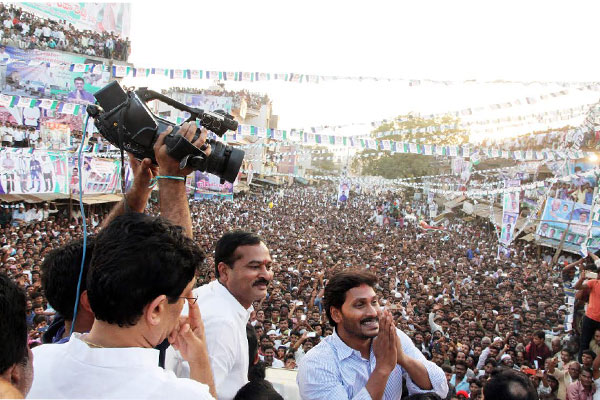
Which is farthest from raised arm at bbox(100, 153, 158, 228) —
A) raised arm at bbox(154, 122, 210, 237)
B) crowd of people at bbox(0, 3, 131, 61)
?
crowd of people at bbox(0, 3, 131, 61)

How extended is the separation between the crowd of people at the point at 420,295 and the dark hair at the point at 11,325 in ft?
1.62

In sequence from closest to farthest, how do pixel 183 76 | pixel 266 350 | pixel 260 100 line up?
1. pixel 266 350
2. pixel 183 76
3. pixel 260 100

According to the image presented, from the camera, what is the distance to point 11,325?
1092 mm

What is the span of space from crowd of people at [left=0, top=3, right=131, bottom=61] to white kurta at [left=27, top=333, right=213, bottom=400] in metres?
24.2

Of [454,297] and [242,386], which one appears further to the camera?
[454,297]

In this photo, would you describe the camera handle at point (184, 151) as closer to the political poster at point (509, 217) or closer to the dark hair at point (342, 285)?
the dark hair at point (342, 285)

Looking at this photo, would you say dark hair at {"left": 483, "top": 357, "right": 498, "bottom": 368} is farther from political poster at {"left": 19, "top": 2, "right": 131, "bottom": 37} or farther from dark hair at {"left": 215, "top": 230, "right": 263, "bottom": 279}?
political poster at {"left": 19, "top": 2, "right": 131, "bottom": 37}

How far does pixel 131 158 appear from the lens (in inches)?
78.2

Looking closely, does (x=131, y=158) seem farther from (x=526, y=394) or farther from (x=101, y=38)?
(x=101, y=38)

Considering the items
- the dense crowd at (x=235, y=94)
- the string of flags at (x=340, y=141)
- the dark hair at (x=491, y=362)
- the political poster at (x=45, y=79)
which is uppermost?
the dense crowd at (x=235, y=94)

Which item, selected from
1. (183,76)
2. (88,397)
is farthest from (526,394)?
(183,76)

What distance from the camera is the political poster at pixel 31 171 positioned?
10.9m

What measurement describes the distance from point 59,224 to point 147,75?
7.21 meters

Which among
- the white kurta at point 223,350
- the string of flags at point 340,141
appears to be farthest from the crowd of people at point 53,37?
the white kurta at point 223,350
